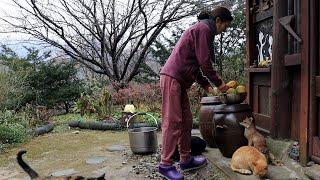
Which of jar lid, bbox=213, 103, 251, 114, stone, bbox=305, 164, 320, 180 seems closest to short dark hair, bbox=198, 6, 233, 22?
jar lid, bbox=213, 103, 251, 114

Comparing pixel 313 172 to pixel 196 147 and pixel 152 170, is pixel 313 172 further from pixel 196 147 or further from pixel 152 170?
pixel 152 170

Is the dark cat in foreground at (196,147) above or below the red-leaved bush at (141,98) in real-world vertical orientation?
below

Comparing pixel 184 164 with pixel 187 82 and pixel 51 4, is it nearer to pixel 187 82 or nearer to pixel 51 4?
pixel 187 82

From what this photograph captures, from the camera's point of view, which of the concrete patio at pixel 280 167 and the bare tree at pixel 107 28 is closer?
the concrete patio at pixel 280 167

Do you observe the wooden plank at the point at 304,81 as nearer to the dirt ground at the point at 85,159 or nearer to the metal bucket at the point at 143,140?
the dirt ground at the point at 85,159

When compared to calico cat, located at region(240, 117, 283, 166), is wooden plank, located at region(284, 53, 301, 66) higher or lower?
higher

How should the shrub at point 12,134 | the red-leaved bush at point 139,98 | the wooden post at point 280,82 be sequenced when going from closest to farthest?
the wooden post at point 280,82 < the shrub at point 12,134 < the red-leaved bush at point 139,98

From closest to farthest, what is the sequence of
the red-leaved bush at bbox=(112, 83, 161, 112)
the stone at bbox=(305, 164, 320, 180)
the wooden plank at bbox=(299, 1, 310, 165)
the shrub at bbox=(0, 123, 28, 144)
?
the stone at bbox=(305, 164, 320, 180) → the wooden plank at bbox=(299, 1, 310, 165) → the shrub at bbox=(0, 123, 28, 144) → the red-leaved bush at bbox=(112, 83, 161, 112)

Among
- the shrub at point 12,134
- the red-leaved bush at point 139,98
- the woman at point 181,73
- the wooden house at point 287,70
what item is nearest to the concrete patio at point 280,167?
the wooden house at point 287,70

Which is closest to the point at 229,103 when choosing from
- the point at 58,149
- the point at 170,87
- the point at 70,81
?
the point at 170,87

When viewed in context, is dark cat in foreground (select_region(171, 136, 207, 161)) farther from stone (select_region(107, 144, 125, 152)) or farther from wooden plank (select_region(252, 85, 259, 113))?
stone (select_region(107, 144, 125, 152))

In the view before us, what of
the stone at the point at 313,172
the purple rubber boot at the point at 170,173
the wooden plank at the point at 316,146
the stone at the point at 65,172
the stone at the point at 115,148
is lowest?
the stone at the point at 65,172

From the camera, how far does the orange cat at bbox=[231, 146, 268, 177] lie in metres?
3.28

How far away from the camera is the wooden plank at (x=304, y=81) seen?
3418mm
